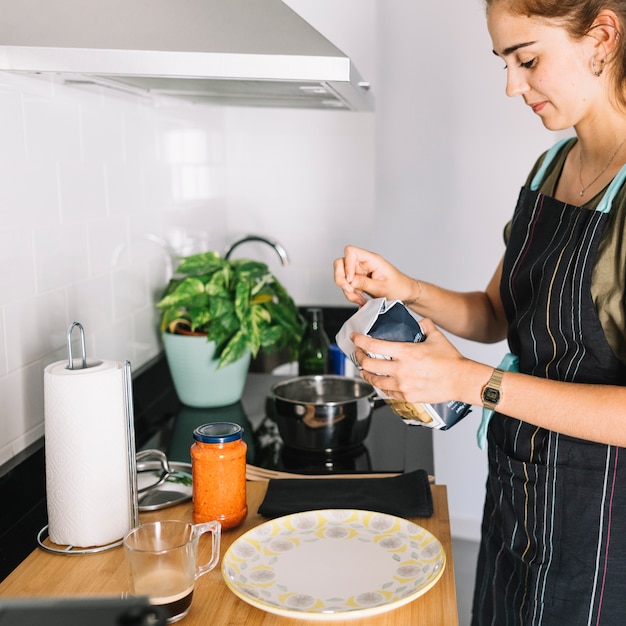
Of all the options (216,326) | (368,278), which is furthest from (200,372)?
(368,278)

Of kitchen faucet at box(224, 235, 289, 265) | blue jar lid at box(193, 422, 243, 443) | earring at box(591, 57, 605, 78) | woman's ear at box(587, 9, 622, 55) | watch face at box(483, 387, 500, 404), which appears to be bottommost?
blue jar lid at box(193, 422, 243, 443)

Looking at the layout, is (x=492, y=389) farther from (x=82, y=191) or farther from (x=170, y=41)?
(x=82, y=191)

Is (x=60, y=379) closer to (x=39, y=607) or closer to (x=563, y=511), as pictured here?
(x=39, y=607)

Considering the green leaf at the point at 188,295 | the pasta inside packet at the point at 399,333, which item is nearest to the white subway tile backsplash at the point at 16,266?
the green leaf at the point at 188,295

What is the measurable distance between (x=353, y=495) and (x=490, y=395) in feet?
1.03

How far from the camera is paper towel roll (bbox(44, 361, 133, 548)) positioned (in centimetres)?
112

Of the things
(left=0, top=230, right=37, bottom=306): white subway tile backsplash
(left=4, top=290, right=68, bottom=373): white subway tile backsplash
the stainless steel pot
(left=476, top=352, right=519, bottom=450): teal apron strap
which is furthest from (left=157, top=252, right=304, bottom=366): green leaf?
(left=476, top=352, right=519, bottom=450): teal apron strap

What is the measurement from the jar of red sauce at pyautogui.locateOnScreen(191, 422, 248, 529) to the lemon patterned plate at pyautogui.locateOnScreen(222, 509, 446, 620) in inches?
2.7

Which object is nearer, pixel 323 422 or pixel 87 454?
pixel 87 454

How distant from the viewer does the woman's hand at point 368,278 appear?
4.57 feet

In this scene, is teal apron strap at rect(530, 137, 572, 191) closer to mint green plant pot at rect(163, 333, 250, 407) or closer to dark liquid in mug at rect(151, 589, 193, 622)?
mint green plant pot at rect(163, 333, 250, 407)

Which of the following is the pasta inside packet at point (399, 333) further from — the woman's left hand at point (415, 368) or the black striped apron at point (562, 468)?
the black striped apron at point (562, 468)

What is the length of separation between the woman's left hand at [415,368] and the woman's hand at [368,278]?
25 cm

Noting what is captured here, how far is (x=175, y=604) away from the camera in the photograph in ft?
3.15
